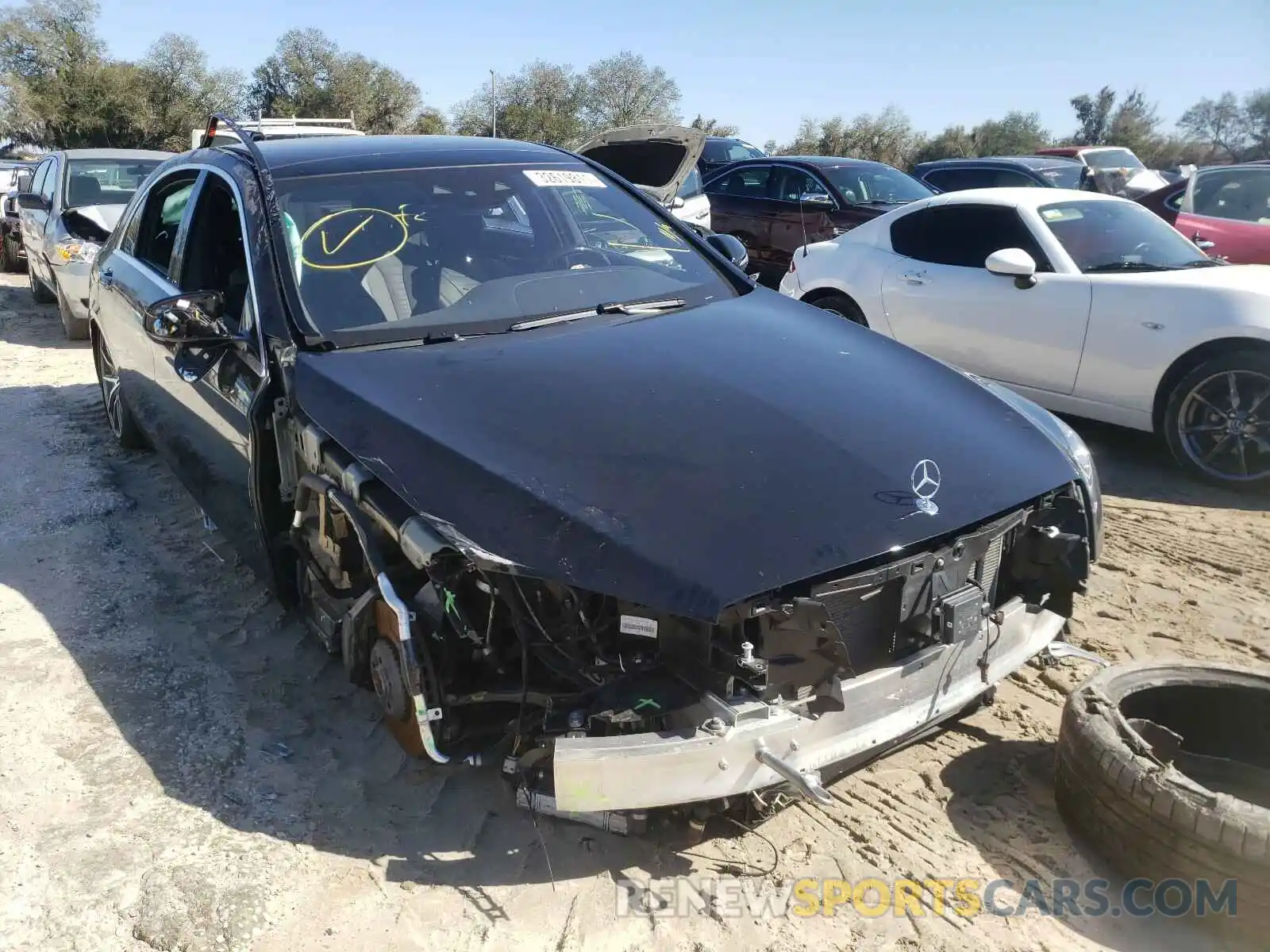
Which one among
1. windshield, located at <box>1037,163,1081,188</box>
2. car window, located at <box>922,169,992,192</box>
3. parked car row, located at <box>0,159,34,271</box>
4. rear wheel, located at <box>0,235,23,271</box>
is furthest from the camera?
rear wheel, located at <box>0,235,23,271</box>

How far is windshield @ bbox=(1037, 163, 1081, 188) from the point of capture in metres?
13.1

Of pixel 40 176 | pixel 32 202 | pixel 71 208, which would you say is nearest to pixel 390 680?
pixel 71 208

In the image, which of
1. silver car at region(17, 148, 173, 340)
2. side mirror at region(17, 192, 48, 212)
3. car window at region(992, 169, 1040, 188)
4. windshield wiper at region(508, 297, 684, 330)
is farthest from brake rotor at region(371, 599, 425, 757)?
car window at region(992, 169, 1040, 188)

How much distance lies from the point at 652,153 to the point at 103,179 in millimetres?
7074

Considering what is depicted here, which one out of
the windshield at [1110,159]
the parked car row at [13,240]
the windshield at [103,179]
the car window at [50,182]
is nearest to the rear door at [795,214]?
the windshield at [103,179]

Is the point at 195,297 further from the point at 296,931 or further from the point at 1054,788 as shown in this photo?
the point at 1054,788

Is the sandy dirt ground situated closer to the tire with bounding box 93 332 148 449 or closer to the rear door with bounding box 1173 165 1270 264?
the tire with bounding box 93 332 148 449

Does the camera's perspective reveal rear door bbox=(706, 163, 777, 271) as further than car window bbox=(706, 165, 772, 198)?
No

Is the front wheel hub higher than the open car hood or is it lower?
lower

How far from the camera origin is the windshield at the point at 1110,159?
17125mm

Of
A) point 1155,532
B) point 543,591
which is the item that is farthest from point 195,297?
point 1155,532

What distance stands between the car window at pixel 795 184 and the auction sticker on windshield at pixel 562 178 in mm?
6718

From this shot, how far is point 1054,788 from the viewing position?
2.70 meters

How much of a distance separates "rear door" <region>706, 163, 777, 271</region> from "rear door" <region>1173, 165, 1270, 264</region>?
158 inches
